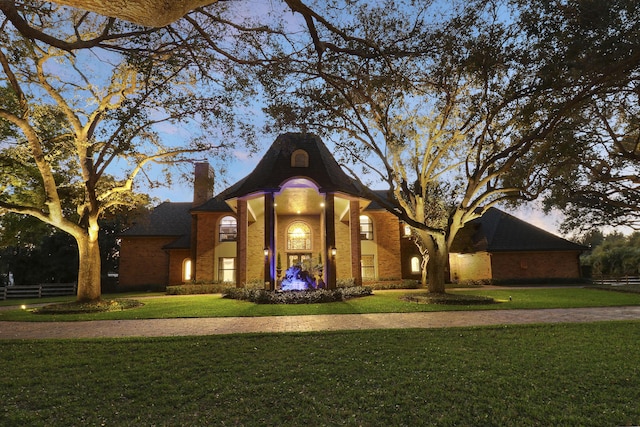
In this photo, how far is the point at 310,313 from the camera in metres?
12.1

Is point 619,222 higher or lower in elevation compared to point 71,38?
lower

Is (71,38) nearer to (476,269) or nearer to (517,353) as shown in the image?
(517,353)

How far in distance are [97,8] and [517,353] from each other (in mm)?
8303

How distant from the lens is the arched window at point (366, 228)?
2639 cm

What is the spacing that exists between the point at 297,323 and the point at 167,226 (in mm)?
21814

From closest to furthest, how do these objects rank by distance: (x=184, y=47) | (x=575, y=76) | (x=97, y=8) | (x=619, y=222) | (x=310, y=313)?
(x=97, y=8), (x=184, y=47), (x=575, y=76), (x=310, y=313), (x=619, y=222)

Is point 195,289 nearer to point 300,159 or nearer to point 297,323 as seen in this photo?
point 300,159

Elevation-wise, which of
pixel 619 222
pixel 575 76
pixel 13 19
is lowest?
pixel 619 222

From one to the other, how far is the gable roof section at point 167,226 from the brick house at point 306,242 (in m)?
0.08

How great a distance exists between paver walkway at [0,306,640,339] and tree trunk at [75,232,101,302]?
4.12 m

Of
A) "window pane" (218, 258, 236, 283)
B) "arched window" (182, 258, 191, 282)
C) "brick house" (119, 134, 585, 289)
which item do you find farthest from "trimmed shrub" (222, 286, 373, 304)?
"arched window" (182, 258, 191, 282)

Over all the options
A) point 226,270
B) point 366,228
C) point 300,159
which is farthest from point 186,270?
point 366,228

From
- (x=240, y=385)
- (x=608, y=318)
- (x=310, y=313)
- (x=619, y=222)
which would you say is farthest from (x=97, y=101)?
(x=619, y=222)

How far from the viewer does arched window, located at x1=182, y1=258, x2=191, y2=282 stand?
26.0 meters
